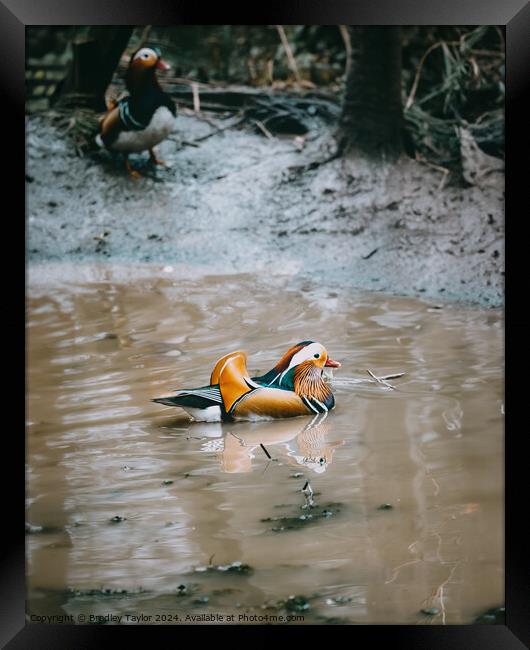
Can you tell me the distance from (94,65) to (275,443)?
3.06 ft

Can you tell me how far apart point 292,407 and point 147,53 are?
850 millimetres

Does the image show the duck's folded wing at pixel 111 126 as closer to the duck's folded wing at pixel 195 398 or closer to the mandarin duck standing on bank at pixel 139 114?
the mandarin duck standing on bank at pixel 139 114

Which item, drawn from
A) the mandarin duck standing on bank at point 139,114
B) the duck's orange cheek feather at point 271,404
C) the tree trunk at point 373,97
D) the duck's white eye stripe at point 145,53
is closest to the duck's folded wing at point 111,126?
the mandarin duck standing on bank at point 139,114

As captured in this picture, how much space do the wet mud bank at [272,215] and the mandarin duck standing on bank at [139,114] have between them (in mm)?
34

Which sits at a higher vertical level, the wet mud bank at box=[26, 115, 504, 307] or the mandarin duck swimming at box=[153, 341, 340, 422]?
the wet mud bank at box=[26, 115, 504, 307]

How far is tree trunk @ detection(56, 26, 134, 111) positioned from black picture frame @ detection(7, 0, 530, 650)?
0.04 meters

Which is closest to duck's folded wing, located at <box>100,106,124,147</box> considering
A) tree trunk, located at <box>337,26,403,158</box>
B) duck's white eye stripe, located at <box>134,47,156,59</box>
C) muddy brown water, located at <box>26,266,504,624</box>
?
duck's white eye stripe, located at <box>134,47,156,59</box>

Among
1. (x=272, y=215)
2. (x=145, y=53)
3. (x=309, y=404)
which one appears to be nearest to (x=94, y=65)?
(x=145, y=53)

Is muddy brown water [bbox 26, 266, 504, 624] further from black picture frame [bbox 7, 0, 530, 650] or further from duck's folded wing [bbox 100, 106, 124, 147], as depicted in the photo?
duck's folded wing [bbox 100, 106, 124, 147]

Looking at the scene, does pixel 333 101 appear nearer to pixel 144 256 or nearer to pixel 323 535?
pixel 144 256

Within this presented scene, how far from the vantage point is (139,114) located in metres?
1.85

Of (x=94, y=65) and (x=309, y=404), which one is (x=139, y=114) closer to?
(x=94, y=65)

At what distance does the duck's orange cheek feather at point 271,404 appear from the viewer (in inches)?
70.6

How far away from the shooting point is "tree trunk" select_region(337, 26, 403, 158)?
5.96 feet
